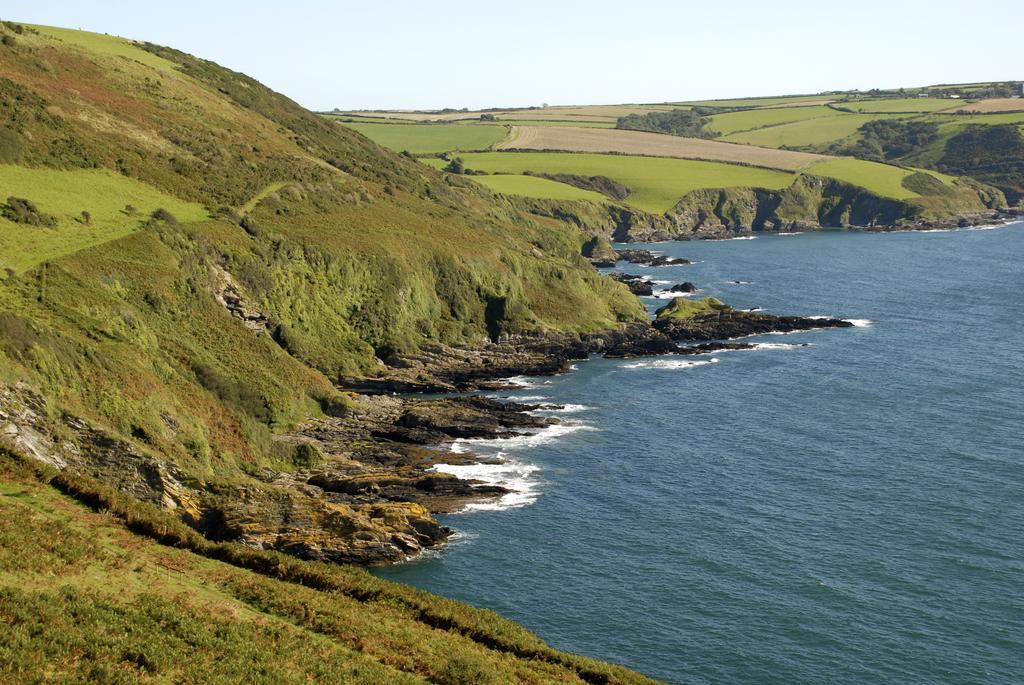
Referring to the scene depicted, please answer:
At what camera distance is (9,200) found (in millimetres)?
93438

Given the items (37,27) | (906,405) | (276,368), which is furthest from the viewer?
(37,27)

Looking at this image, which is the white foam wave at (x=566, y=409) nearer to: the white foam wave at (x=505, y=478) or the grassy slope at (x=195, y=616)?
the white foam wave at (x=505, y=478)

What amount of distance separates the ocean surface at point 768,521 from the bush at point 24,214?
142 feet

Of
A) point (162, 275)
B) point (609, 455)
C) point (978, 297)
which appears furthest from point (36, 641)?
point (978, 297)

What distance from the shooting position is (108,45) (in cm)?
15375

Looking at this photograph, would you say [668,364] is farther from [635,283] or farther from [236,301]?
[635,283]

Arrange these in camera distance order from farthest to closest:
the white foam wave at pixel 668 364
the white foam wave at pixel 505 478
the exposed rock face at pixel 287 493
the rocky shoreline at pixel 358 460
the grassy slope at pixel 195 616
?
1. the white foam wave at pixel 668 364
2. the white foam wave at pixel 505 478
3. the rocky shoreline at pixel 358 460
4. the exposed rock face at pixel 287 493
5. the grassy slope at pixel 195 616

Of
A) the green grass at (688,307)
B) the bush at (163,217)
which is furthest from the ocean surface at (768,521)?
the bush at (163,217)

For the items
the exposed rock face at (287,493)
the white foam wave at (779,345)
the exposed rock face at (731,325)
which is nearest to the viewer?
the exposed rock face at (287,493)

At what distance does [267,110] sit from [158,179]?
5029 cm

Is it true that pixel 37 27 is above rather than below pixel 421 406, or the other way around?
above

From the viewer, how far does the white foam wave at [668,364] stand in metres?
116

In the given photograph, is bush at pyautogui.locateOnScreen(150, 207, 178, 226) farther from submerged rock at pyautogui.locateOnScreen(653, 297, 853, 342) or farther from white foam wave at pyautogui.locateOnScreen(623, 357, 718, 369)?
submerged rock at pyautogui.locateOnScreen(653, 297, 853, 342)

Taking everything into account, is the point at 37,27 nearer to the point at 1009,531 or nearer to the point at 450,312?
the point at 450,312
